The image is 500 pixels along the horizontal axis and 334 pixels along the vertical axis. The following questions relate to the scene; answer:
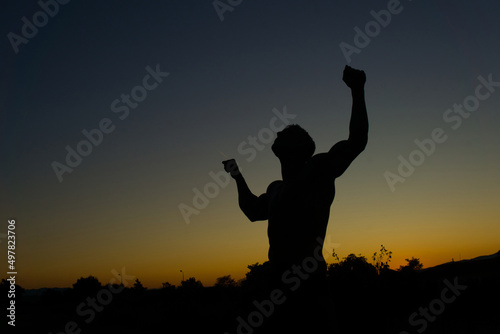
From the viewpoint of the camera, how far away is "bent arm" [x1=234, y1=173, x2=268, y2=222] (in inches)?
136

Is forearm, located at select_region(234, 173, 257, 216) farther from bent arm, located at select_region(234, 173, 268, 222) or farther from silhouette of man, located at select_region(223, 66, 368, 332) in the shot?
silhouette of man, located at select_region(223, 66, 368, 332)

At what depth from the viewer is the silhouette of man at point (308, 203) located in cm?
260

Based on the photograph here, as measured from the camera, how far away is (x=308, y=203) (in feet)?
9.12

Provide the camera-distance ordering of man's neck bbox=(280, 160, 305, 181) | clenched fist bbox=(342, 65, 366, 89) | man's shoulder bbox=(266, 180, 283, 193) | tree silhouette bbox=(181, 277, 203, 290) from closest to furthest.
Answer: clenched fist bbox=(342, 65, 366, 89)
man's neck bbox=(280, 160, 305, 181)
man's shoulder bbox=(266, 180, 283, 193)
tree silhouette bbox=(181, 277, 203, 290)

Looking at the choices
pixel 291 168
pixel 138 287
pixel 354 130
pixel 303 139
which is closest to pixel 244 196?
pixel 291 168

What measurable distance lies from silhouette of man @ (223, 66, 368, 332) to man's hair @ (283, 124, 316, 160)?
3cm

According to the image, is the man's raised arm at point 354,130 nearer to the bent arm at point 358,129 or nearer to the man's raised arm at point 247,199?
the bent arm at point 358,129

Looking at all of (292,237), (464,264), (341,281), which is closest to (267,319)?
(292,237)

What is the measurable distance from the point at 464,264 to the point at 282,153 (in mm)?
51862

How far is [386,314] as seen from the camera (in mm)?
14250

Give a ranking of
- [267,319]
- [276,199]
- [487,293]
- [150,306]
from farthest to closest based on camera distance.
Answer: [150,306] < [487,293] < [276,199] < [267,319]

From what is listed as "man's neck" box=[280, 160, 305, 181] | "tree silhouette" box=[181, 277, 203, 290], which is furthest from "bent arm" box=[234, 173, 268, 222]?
"tree silhouette" box=[181, 277, 203, 290]

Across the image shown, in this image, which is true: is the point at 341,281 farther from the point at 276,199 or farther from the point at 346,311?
the point at 276,199

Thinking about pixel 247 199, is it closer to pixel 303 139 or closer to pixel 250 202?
pixel 250 202
